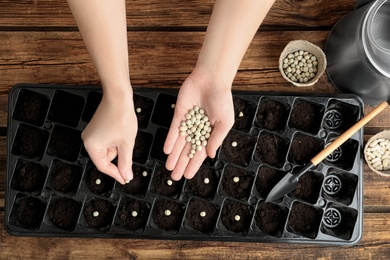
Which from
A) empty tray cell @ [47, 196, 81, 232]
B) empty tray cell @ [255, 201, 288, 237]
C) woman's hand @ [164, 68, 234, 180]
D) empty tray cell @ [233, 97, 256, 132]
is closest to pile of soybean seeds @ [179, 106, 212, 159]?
woman's hand @ [164, 68, 234, 180]

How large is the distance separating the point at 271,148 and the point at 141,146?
347 mm

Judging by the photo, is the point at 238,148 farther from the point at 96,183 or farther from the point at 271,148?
the point at 96,183

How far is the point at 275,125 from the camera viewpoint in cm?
126

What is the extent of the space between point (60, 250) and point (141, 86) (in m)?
0.51

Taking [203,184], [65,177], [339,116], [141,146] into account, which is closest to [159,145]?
[141,146]

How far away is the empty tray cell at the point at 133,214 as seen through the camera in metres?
1.22

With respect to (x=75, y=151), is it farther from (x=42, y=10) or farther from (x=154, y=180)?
(x=42, y=10)

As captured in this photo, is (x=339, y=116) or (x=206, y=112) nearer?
(x=206, y=112)

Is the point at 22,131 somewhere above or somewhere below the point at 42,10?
below

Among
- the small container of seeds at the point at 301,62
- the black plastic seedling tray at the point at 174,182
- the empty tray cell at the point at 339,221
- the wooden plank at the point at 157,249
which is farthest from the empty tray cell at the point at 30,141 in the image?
the empty tray cell at the point at 339,221

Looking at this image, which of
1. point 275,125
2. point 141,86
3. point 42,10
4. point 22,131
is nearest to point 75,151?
point 22,131

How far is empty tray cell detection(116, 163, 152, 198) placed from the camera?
1225 mm

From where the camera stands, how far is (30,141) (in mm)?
1231

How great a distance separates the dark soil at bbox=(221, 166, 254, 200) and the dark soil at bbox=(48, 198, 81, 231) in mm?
390
